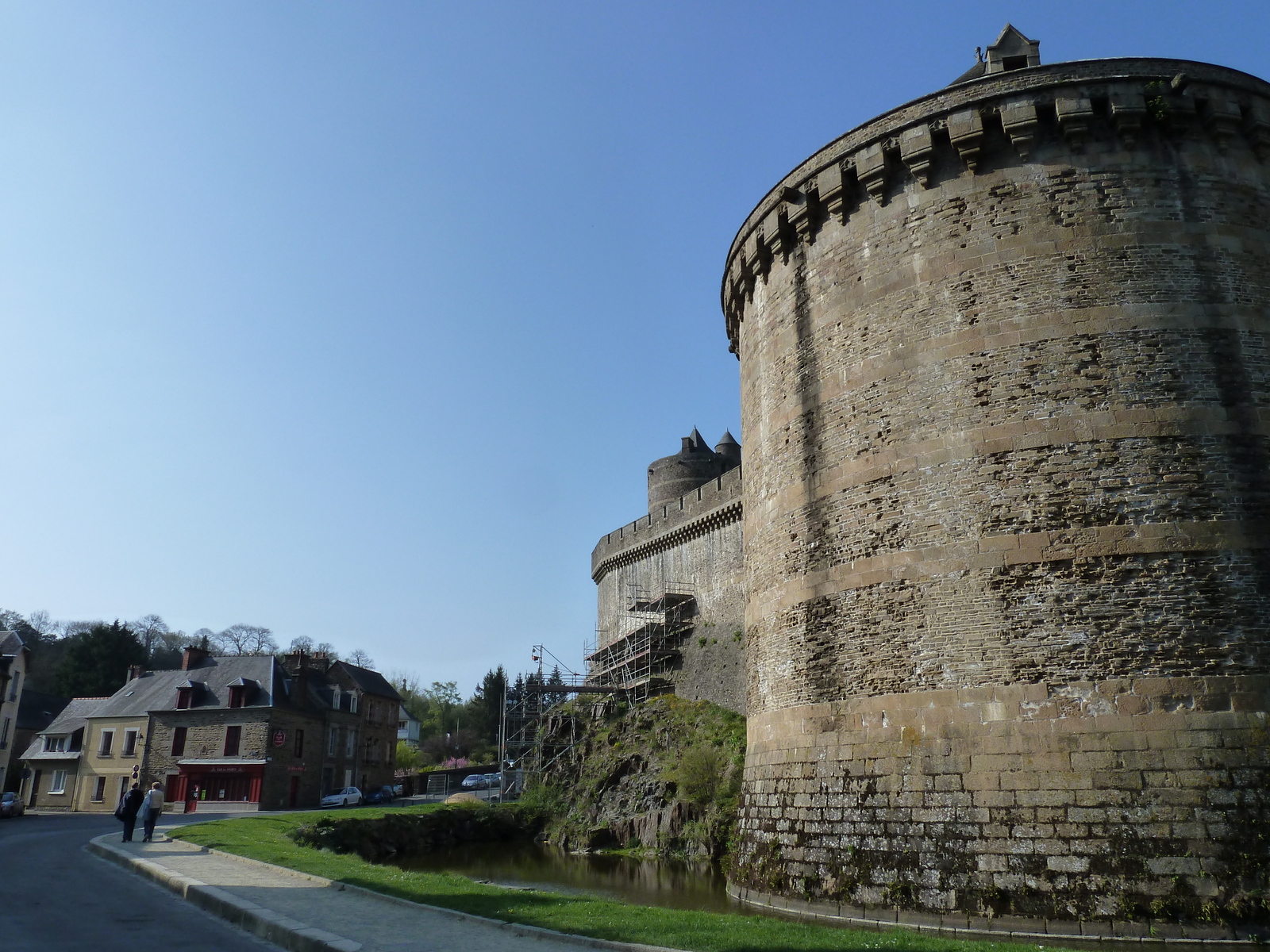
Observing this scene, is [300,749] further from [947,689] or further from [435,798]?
[947,689]

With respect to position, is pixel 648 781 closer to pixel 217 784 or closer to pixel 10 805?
pixel 217 784

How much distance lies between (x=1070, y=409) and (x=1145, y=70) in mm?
4660

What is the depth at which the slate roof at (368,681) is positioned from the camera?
43656 mm

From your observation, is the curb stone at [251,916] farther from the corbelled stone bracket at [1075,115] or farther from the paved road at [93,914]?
the corbelled stone bracket at [1075,115]

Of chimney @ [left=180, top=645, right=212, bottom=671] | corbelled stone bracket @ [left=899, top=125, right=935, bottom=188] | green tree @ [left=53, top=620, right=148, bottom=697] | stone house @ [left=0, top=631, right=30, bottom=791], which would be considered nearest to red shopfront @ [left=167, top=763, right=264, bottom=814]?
chimney @ [left=180, top=645, right=212, bottom=671]

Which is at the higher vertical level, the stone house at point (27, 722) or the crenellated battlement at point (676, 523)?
the crenellated battlement at point (676, 523)

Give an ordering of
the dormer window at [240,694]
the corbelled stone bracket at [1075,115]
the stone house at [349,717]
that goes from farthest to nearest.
→ the stone house at [349,717] < the dormer window at [240,694] < the corbelled stone bracket at [1075,115]

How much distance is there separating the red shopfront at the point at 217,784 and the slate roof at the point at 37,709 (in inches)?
484

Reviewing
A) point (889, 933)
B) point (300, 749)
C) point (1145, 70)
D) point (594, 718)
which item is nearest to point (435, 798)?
point (300, 749)

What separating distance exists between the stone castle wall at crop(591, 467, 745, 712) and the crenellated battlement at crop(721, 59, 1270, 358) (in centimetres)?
1406

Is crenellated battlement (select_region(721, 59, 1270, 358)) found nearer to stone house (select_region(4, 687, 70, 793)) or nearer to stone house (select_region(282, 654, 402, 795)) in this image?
stone house (select_region(282, 654, 402, 795))

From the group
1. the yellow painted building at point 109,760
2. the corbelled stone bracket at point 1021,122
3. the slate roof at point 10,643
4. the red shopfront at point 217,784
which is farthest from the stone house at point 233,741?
the corbelled stone bracket at point 1021,122

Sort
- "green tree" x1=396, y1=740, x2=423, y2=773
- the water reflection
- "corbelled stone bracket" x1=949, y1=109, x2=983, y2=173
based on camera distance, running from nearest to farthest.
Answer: "corbelled stone bracket" x1=949, y1=109, x2=983, y2=173 → the water reflection → "green tree" x1=396, y1=740, x2=423, y2=773

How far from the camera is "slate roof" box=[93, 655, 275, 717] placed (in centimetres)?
3416
